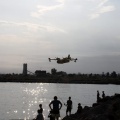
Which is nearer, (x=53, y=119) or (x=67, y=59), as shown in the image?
(x=53, y=119)

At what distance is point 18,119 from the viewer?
34.8 m

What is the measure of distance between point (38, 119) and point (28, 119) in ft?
67.0

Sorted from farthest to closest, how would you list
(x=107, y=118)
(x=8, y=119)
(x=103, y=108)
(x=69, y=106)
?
(x=8, y=119)
(x=69, y=106)
(x=103, y=108)
(x=107, y=118)

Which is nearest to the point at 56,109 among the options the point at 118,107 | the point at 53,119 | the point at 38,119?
the point at 53,119

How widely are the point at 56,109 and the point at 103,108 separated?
9373mm

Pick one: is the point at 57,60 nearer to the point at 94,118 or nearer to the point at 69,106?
the point at 69,106

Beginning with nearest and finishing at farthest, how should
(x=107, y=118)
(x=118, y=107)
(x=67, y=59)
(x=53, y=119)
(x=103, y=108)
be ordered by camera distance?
(x=53, y=119) → (x=107, y=118) → (x=118, y=107) → (x=103, y=108) → (x=67, y=59)

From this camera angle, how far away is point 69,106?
27438 millimetres

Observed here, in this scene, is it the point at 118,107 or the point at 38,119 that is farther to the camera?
the point at 118,107

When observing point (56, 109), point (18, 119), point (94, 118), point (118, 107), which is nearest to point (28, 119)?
point (18, 119)

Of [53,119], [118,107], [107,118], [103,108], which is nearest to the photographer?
[53,119]

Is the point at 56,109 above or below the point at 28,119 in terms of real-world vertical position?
above

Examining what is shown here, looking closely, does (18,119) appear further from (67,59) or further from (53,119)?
(53,119)

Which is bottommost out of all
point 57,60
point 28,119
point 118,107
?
point 28,119
